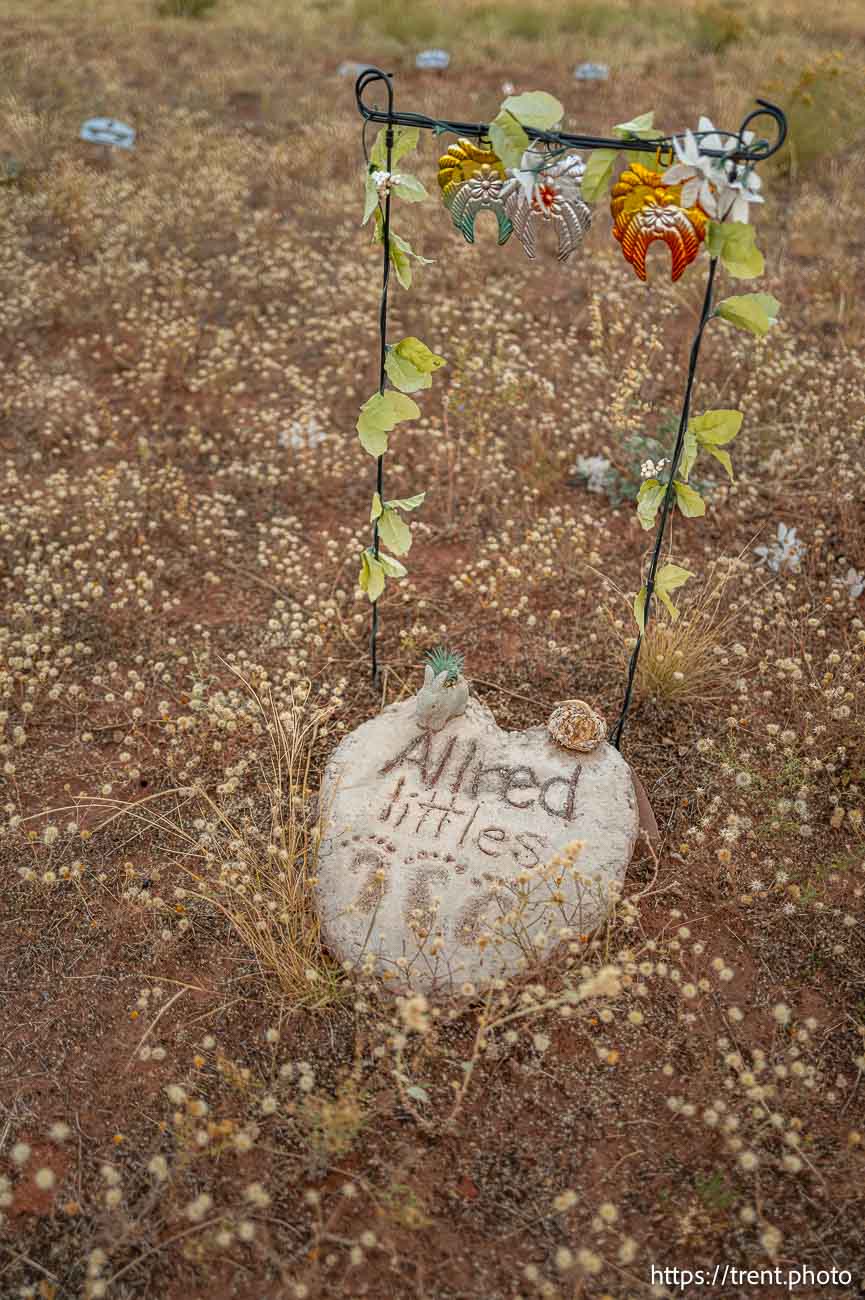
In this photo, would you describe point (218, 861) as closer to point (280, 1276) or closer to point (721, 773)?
point (280, 1276)

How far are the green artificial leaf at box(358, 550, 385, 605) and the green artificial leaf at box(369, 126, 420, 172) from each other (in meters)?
1.47

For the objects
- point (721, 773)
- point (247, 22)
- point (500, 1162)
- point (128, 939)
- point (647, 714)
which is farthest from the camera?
point (247, 22)

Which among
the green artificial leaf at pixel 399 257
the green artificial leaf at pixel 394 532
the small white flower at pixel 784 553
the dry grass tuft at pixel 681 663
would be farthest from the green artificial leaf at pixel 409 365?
the small white flower at pixel 784 553

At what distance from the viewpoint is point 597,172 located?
119 inches

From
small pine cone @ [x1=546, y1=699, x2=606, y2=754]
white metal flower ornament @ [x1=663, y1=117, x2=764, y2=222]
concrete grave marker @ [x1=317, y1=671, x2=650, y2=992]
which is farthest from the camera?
small pine cone @ [x1=546, y1=699, x2=606, y2=754]

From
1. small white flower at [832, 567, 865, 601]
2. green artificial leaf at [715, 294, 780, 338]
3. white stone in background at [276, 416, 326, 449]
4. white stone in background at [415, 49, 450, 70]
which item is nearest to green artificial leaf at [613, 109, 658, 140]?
green artificial leaf at [715, 294, 780, 338]

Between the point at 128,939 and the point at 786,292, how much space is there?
650cm

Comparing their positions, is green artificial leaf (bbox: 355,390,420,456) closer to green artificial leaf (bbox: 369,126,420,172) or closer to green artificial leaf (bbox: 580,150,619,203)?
green artificial leaf (bbox: 369,126,420,172)

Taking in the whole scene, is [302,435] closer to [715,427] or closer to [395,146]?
[395,146]

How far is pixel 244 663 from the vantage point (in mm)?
4754

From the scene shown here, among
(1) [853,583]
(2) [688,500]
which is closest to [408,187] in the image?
(2) [688,500]

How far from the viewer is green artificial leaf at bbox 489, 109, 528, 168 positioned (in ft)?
9.48

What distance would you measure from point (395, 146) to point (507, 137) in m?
0.64

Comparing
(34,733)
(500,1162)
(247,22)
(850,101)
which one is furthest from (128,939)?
(247,22)
